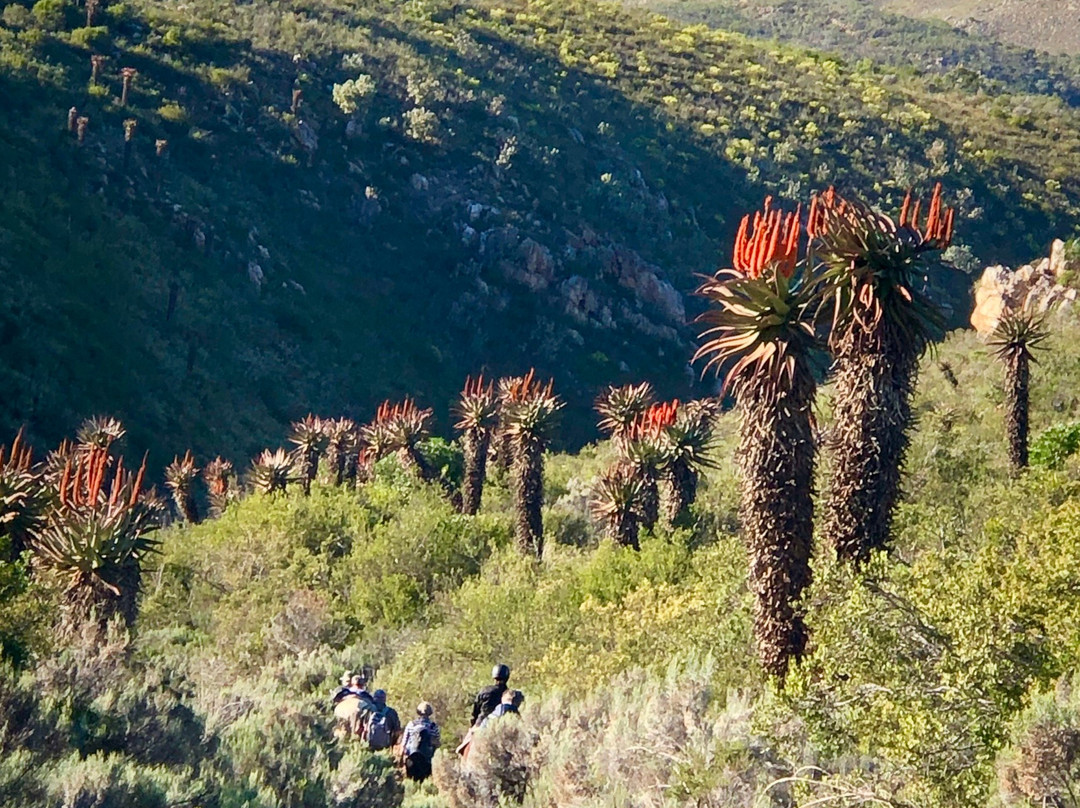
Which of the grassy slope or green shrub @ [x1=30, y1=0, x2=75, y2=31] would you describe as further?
green shrub @ [x1=30, y1=0, x2=75, y2=31]

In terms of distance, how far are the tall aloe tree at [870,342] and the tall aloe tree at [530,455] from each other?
44.1 ft

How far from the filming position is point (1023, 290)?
49312 mm

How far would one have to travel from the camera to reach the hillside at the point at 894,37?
154125 mm

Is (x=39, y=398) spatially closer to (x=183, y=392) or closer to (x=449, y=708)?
(x=183, y=392)

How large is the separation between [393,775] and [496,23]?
83.5 meters

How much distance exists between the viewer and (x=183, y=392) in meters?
46.7

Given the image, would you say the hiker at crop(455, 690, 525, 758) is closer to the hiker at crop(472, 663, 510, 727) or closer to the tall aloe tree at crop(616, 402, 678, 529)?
the hiker at crop(472, 663, 510, 727)

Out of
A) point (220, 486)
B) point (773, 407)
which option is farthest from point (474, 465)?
point (773, 407)

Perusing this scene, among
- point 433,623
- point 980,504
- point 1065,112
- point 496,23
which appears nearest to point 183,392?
point 433,623

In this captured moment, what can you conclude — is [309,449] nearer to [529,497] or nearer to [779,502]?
[529,497]

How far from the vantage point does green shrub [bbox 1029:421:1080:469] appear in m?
28.8

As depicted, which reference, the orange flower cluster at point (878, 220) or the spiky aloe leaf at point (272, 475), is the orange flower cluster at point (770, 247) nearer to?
the orange flower cluster at point (878, 220)

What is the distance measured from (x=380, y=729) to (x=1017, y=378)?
20.4m

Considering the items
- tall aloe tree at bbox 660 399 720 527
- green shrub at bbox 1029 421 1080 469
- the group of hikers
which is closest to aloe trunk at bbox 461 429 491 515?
tall aloe tree at bbox 660 399 720 527
